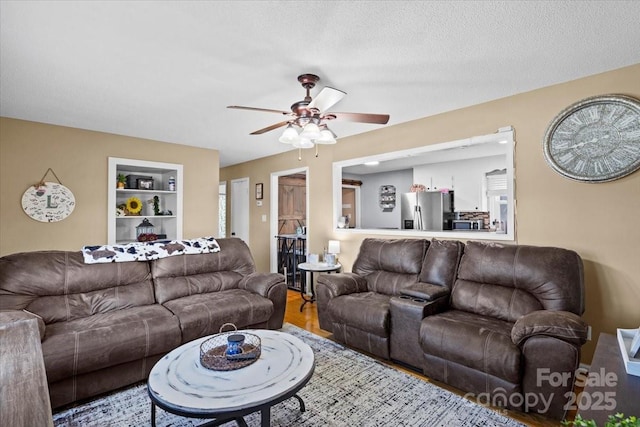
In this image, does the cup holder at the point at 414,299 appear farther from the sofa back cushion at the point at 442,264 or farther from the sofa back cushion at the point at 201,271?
the sofa back cushion at the point at 201,271

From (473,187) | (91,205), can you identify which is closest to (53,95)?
(91,205)

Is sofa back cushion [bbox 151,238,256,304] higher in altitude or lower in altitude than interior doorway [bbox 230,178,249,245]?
lower

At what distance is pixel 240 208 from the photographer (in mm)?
6816

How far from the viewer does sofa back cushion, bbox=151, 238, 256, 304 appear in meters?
3.22

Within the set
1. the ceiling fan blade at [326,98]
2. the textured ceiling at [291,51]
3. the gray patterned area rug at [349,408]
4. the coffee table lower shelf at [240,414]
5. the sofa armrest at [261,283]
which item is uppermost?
the textured ceiling at [291,51]

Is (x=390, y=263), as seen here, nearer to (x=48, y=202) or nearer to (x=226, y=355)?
(x=226, y=355)

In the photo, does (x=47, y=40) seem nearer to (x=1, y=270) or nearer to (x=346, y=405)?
(x=1, y=270)

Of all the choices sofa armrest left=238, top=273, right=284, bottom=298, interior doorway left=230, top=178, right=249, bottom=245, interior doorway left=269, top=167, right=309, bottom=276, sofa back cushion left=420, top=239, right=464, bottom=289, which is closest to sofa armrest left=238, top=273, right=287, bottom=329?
sofa armrest left=238, top=273, right=284, bottom=298

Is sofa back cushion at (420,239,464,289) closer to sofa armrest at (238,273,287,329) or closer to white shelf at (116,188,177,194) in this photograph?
sofa armrest at (238,273,287,329)

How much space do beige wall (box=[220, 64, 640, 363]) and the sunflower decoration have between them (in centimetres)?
405

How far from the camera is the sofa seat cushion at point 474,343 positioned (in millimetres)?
2047

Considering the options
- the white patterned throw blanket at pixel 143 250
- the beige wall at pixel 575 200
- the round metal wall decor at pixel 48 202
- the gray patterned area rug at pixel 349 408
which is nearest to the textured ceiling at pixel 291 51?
the beige wall at pixel 575 200

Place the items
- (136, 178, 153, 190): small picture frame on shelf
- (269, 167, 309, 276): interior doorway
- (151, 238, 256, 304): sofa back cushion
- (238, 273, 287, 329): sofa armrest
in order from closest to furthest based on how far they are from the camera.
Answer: (151, 238, 256, 304): sofa back cushion < (238, 273, 287, 329): sofa armrest < (136, 178, 153, 190): small picture frame on shelf < (269, 167, 309, 276): interior doorway

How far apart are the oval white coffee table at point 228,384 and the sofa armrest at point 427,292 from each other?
119 cm
